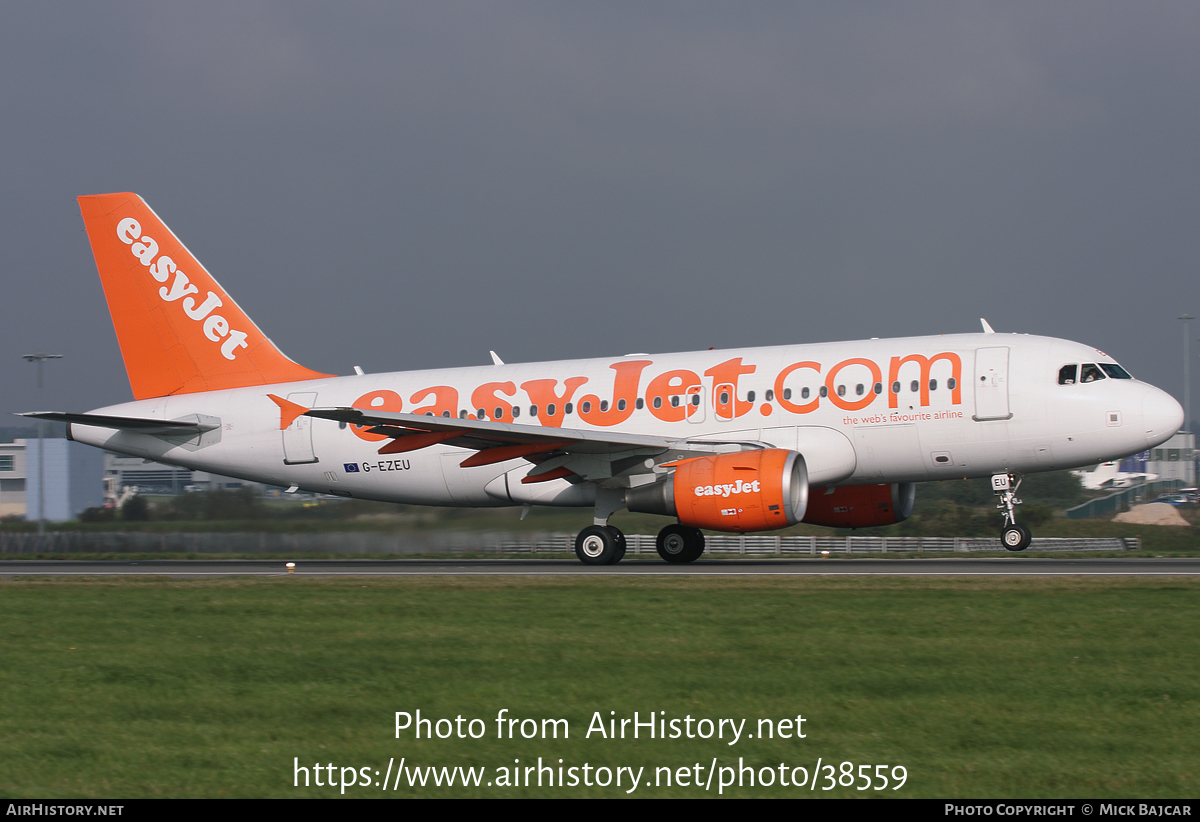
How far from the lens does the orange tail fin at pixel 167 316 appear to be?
26.6 metres

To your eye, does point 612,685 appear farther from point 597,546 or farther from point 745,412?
point 745,412

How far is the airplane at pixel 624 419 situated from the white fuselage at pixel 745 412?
0.13 ft

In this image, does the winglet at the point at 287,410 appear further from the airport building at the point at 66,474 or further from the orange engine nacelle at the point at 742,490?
the airport building at the point at 66,474

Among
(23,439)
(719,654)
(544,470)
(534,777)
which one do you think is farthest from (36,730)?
(23,439)

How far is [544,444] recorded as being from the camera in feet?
70.8

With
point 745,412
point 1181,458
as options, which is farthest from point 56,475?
point 1181,458

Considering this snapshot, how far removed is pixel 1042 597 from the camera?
550 inches

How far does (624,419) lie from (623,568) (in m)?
3.57

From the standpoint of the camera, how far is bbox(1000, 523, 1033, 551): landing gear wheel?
21766 millimetres

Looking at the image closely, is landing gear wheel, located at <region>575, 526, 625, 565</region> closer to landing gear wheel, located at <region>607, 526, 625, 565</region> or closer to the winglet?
landing gear wheel, located at <region>607, 526, 625, 565</region>

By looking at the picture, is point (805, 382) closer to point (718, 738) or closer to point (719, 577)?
point (719, 577)

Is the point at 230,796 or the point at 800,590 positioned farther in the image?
the point at 800,590

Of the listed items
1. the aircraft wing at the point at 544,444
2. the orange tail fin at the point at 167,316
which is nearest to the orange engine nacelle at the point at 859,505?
the aircraft wing at the point at 544,444
